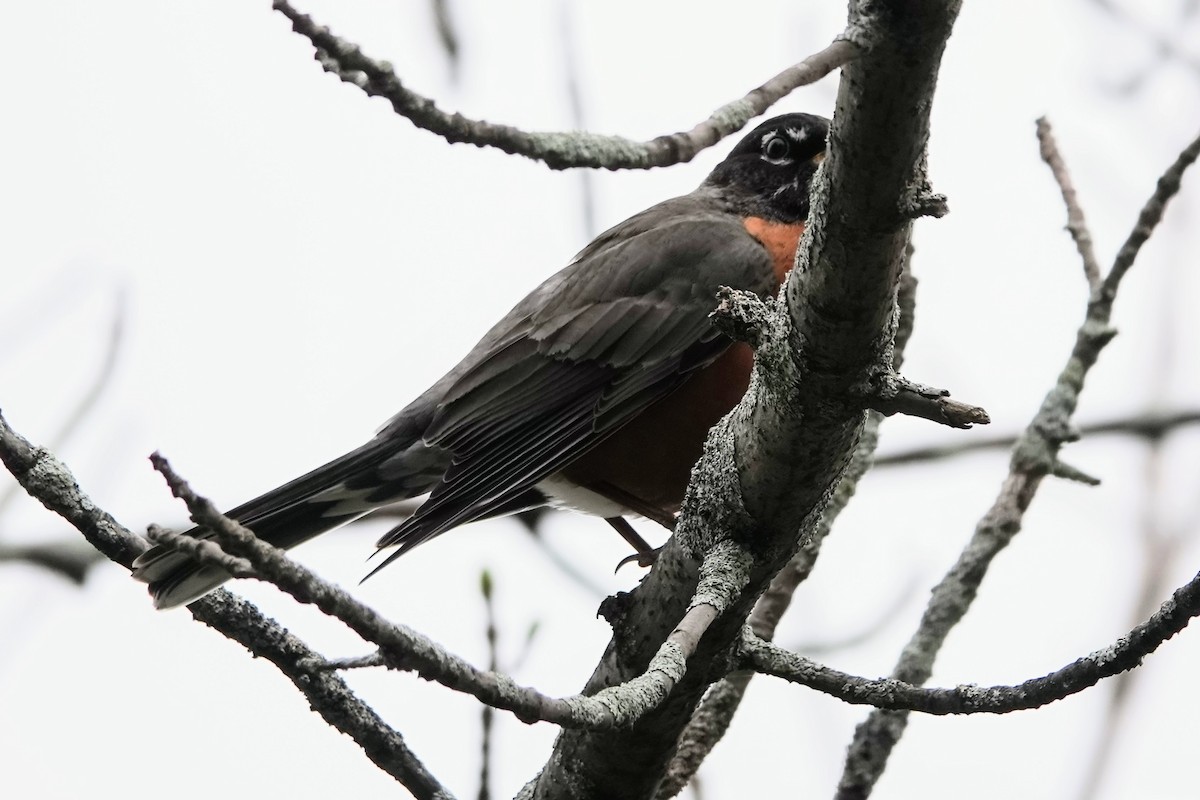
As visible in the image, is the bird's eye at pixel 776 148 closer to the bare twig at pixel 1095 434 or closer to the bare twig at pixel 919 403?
the bare twig at pixel 1095 434

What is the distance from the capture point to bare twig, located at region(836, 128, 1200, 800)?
11.5 feet

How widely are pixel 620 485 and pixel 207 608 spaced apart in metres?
2.10

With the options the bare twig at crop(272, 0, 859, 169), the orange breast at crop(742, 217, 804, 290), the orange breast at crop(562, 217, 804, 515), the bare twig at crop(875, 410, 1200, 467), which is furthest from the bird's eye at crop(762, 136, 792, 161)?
the bare twig at crop(272, 0, 859, 169)

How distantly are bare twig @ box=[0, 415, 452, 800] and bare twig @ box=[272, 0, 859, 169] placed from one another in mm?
1300

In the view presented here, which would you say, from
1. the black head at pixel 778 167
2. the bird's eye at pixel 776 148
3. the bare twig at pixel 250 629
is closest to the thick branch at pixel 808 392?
the bare twig at pixel 250 629

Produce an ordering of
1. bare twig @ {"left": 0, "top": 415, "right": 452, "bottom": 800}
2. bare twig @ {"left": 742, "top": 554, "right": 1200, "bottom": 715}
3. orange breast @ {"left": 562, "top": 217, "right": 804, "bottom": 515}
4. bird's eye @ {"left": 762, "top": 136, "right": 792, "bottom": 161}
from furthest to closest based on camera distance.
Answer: bird's eye @ {"left": 762, "top": 136, "right": 792, "bottom": 161} → orange breast @ {"left": 562, "top": 217, "right": 804, "bottom": 515} → bare twig @ {"left": 0, "top": 415, "right": 452, "bottom": 800} → bare twig @ {"left": 742, "top": 554, "right": 1200, "bottom": 715}

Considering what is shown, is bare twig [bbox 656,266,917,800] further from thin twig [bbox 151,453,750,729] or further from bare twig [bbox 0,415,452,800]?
thin twig [bbox 151,453,750,729]

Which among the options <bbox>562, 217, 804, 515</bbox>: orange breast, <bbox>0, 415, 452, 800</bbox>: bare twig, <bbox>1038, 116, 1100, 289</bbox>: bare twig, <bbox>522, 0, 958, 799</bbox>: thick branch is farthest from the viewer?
<bbox>562, 217, 804, 515</bbox>: orange breast

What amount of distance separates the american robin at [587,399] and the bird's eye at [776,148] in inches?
10.7

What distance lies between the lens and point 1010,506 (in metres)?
3.89

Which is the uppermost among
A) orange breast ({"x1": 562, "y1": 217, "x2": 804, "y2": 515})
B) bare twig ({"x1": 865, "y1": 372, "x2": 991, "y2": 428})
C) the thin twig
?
orange breast ({"x1": 562, "y1": 217, "x2": 804, "y2": 515})

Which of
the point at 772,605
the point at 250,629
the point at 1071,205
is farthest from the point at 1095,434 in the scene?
the point at 250,629

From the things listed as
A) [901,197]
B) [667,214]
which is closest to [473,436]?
[667,214]

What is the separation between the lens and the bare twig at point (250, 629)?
253cm
